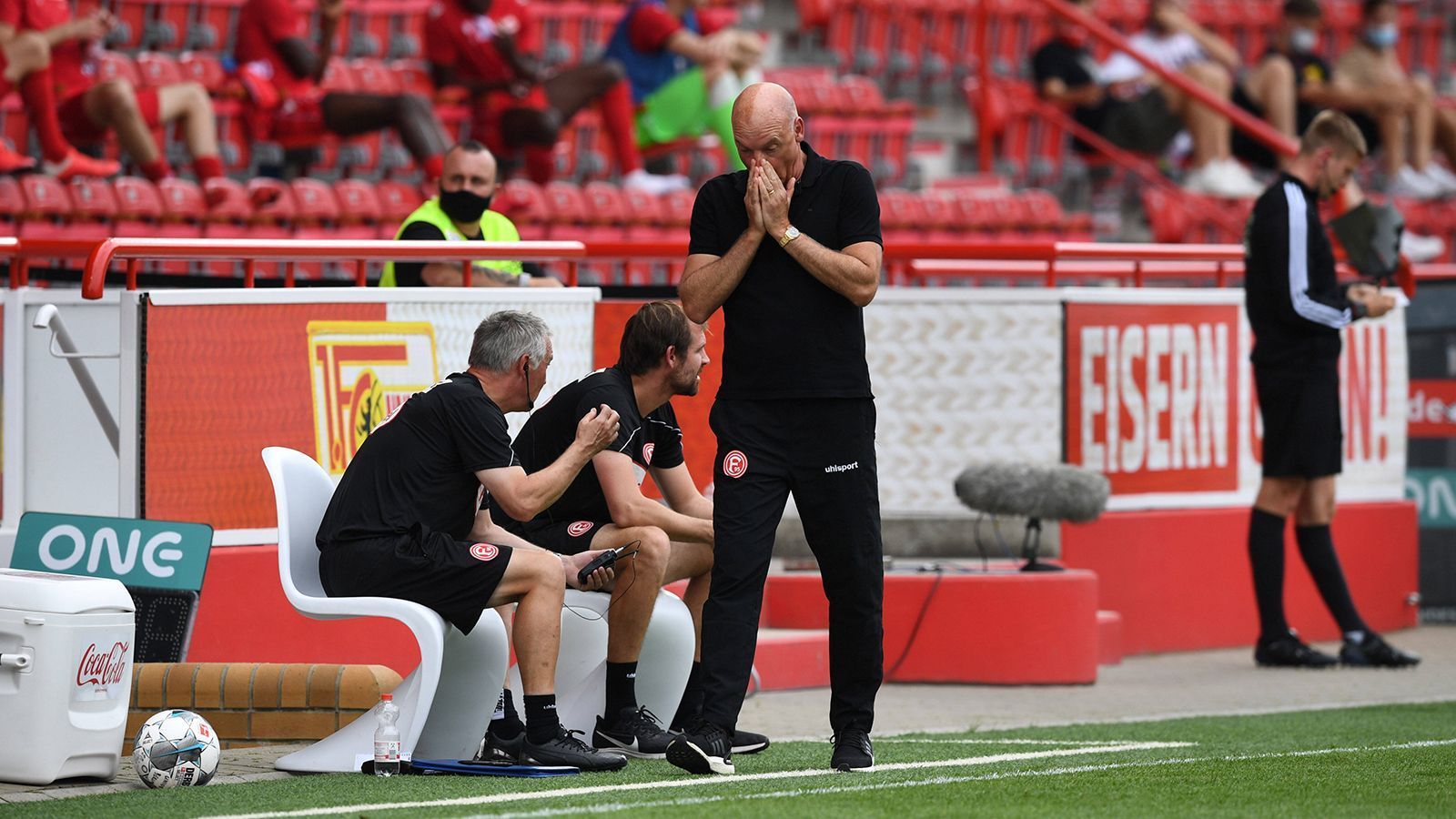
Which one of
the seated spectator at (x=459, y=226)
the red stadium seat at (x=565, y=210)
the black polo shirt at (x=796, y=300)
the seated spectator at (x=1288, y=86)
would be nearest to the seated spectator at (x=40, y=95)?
the red stadium seat at (x=565, y=210)

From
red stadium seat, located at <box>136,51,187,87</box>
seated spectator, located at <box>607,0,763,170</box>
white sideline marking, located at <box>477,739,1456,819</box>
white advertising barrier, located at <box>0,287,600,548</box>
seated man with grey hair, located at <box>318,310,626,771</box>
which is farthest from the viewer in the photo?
seated spectator, located at <box>607,0,763,170</box>

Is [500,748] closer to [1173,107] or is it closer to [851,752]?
[851,752]

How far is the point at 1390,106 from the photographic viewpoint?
18.0 meters

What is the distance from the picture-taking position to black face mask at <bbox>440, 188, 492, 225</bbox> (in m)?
8.72

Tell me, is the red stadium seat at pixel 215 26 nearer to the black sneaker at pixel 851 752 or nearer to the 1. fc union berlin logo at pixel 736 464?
the 1. fc union berlin logo at pixel 736 464

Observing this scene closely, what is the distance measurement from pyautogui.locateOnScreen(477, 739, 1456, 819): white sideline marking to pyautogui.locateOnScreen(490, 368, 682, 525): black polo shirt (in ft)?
4.38

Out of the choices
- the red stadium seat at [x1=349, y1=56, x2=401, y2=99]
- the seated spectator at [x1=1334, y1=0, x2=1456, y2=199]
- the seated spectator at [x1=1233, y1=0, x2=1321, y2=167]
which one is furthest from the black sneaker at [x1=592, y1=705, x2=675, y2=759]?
the seated spectator at [x1=1334, y1=0, x2=1456, y2=199]

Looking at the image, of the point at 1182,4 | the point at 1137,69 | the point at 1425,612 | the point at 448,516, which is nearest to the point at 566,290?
the point at 448,516

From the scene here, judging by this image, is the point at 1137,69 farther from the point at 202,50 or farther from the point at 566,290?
the point at 566,290

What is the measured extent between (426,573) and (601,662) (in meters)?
0.91

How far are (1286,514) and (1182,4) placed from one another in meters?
11.1

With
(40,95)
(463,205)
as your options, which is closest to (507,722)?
(463,205)

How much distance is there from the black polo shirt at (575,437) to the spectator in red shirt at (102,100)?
5362 mm

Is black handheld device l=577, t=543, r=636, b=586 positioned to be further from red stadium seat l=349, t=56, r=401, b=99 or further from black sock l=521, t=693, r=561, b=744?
red stadium seat l=349, t=56, r=401, b=99
